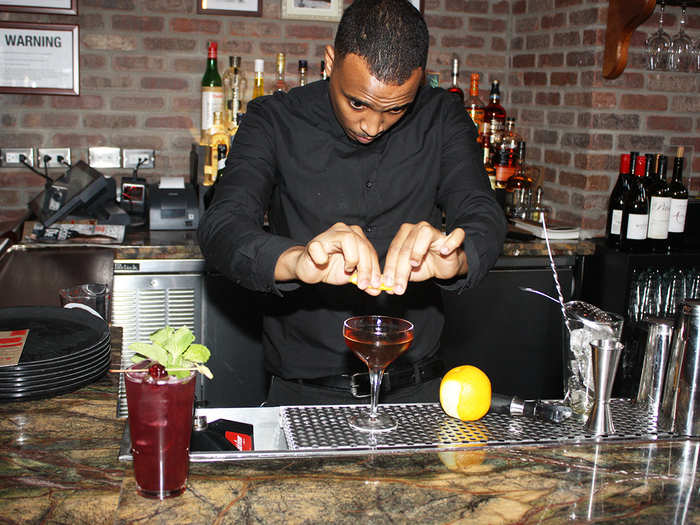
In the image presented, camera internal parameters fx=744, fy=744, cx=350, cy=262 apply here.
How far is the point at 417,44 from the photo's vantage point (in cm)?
140

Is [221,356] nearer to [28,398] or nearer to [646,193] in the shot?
[28,398]

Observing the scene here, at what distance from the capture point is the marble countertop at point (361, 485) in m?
0.93

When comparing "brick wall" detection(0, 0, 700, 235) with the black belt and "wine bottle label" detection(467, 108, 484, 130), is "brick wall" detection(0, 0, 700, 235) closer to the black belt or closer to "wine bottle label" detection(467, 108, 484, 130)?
"wine bottle label" detection(467, 108, 484, 130)

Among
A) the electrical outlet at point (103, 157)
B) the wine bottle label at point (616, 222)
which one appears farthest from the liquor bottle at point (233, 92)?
the wine bottle label at point (616, 222)

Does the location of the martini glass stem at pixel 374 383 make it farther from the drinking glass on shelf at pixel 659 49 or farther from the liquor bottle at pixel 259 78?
the drinking glass on shelf at pixel 659 49

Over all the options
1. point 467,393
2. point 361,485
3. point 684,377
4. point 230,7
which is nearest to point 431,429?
point 467,393

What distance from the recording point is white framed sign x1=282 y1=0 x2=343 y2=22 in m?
3.07

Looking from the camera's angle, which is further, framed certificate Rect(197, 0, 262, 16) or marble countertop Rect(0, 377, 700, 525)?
framed certificate Rect(197, 0, 262, 16)

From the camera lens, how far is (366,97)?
4.53 ft

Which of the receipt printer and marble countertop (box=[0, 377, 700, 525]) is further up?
the receipt printer

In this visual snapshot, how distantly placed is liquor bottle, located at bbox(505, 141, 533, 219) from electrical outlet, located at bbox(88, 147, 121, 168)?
5.27 feet

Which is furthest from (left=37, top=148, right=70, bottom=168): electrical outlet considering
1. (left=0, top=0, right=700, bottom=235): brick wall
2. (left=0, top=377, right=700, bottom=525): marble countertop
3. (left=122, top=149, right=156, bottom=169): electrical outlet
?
(left=0, top=377, right=700, bottom=525): marble countertop

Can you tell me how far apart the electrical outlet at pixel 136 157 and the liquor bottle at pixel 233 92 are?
1.27 ft

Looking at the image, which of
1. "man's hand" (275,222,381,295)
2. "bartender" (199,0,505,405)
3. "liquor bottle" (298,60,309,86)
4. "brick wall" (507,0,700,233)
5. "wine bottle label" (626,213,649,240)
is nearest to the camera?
"man's hand" (275,222,381,295)
